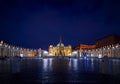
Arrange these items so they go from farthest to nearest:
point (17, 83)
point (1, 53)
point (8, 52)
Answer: point (8, 52) → point (1, 53) → point (17, 83)

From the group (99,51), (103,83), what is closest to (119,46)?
(99,51)

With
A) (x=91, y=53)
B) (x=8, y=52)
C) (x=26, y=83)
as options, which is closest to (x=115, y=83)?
(x=26, y=83)

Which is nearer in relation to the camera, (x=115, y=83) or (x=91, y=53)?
(x=115, y=83)

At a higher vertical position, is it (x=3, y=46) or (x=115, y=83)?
(x=3, y=46)

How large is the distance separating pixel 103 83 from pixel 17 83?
607 centimetres

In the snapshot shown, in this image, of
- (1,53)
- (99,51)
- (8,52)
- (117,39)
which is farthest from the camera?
(117,39)

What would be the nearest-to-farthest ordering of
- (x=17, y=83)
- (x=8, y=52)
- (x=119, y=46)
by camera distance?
(x=17, y=83) → (x=119, y=46) → (x=8, y=52)

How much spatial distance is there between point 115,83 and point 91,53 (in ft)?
573

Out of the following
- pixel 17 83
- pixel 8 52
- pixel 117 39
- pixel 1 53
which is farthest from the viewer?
pixel 117 39

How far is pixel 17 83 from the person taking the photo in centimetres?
1623

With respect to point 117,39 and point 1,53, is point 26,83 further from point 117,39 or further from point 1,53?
point 117,39

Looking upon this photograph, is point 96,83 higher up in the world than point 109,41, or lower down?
lower down

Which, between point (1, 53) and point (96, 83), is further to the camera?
point (1, 53)

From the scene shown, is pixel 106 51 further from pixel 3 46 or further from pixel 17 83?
pixel 17 83
